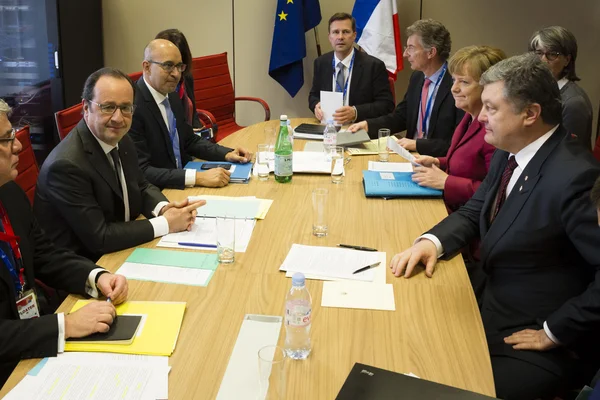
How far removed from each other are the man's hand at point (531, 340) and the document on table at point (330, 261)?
49 centimetres

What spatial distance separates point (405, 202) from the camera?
2.63m

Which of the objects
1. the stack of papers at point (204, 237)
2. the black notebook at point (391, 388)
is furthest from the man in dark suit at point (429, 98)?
the black notebook at point (391, 388)

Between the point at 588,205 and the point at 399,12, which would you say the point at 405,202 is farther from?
the point at 399,12

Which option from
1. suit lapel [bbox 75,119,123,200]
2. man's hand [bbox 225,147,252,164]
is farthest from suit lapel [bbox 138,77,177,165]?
suit lapel [bbox 75,119,123,200]

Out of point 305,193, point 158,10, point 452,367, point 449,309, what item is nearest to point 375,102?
point 305,193

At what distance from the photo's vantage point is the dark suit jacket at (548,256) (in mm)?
1796

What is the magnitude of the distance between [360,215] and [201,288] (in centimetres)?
87

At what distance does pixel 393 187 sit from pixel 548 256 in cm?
90

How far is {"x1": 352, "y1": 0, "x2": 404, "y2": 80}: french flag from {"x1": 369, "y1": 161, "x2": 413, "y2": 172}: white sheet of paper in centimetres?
239

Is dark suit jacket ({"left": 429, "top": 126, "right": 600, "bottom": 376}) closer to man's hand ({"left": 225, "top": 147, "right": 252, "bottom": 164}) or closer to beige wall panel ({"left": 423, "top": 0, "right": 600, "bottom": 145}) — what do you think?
man's hand ({"left": 225, "top": 147, "right": 252, "bottom": 164})

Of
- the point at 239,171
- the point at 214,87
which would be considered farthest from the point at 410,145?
the point at 214,87

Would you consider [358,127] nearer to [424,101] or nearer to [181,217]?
[424,101]

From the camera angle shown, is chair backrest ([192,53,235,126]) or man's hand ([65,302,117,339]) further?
chair backrest ([192,53,235,126])

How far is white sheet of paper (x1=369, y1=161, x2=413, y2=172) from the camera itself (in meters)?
3.04
